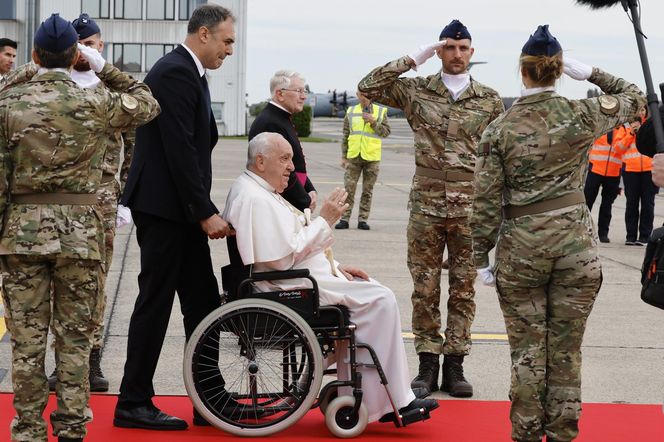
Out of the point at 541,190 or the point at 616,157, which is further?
the point at 616,157

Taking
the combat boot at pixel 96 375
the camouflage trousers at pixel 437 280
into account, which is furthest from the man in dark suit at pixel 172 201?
the camouflage trousers at pixel 437 280

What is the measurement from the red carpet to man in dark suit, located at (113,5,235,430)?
0.53 feet

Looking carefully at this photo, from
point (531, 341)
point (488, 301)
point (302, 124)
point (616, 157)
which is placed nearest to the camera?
point (531, 341)

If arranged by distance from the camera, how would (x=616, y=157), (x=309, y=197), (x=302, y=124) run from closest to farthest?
(x=309, y=197)
(x=616, y=157)
(x=302, y=124)

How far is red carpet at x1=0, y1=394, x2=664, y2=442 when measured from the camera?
5637mm

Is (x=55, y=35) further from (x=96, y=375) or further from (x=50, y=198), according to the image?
(x=96, y=375)

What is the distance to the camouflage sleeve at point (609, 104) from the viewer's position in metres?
5.05

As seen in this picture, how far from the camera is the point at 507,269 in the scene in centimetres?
511

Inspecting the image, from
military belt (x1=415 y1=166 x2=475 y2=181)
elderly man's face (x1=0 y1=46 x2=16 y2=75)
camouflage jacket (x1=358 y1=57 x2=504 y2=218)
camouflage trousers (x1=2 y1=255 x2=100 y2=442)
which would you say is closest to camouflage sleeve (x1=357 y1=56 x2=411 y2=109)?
camouflage jacket (x1=358 y1=57 x2=504 y2=218)

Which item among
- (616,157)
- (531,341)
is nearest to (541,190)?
(531,341)

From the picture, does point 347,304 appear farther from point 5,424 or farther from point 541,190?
point 5,424

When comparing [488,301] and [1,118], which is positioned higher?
[1,118]

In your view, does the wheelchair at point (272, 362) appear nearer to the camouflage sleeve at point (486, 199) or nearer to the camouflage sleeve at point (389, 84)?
the camouflage sleeve at point (486, 199)

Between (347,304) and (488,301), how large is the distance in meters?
4.18
